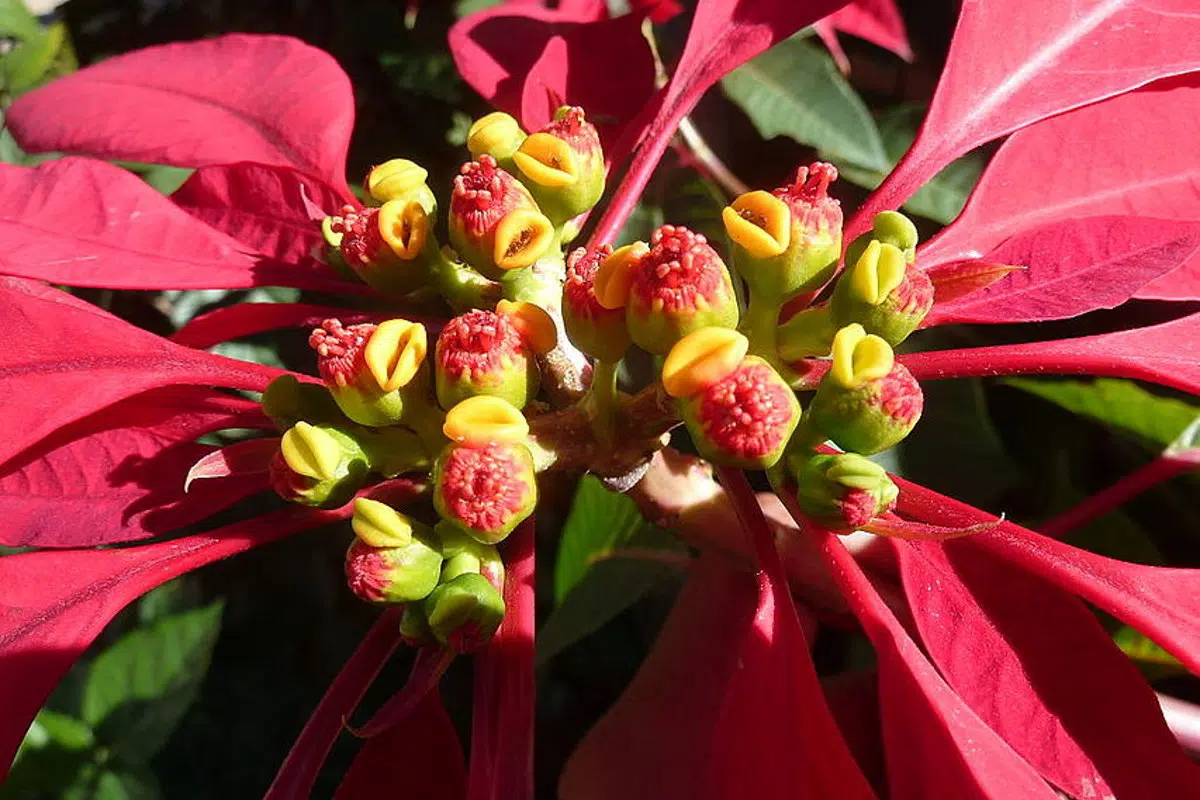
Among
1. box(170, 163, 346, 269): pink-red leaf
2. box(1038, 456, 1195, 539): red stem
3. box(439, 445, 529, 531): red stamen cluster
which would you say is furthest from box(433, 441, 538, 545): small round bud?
box(1038, 456, 1195, 539): red stem

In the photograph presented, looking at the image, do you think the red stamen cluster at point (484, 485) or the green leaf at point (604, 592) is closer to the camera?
the red stamen cluster at point (484, 485)

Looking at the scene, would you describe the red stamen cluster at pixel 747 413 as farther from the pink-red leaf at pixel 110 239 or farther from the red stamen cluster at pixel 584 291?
the pink-red leaf at pixel 110 239

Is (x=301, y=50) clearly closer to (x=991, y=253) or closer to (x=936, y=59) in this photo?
(x=991, y=253)

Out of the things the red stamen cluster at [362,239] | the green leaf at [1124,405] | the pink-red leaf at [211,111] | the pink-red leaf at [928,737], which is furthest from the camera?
the green leaf at [1124,405]

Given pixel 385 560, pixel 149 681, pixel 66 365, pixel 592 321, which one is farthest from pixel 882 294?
pixel 149 681

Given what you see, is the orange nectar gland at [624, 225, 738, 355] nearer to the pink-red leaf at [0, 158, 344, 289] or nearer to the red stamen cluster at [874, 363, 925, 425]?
the red stamen cluster at [874, 363, 925, 425]

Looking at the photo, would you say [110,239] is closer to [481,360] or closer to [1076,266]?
[481,360]

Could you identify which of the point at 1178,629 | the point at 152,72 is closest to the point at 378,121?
the point at 152,72

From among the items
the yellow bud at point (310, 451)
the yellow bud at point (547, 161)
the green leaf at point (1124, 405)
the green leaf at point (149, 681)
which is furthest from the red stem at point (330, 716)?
the green leaf at point (1124, 405)
